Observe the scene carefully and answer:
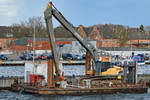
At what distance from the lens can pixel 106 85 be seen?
5066cm

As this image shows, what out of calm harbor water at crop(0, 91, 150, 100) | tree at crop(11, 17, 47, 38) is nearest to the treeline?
tree at crop(11, 17, 47, 38)

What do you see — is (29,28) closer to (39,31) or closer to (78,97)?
(39,31)

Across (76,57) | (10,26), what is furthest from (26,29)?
(76,57)

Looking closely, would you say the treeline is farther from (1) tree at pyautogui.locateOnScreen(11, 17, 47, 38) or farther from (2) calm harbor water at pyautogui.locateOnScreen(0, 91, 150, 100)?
(2) calm harbor water at pyautogui.locateOnScreen(0, 91, 150, 100)

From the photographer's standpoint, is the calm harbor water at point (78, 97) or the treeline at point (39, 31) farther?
the treeline at point (39, 31)

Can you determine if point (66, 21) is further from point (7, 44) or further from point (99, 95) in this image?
point (7, 44)

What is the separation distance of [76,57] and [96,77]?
6131 cm

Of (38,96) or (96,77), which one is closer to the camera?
(38,96)

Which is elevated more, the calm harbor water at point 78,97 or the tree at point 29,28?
the tree at point 29,28

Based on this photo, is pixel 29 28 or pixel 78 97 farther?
pixel 29 28

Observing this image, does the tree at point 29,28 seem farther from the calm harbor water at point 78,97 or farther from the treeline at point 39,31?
the calm harbor water at point 78,97

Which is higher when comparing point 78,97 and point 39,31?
point 39,31

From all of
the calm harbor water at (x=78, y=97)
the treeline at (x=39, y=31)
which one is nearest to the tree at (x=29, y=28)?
the treeline at (x=39, y=31)

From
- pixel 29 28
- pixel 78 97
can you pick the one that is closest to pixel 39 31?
pixel 29 28
